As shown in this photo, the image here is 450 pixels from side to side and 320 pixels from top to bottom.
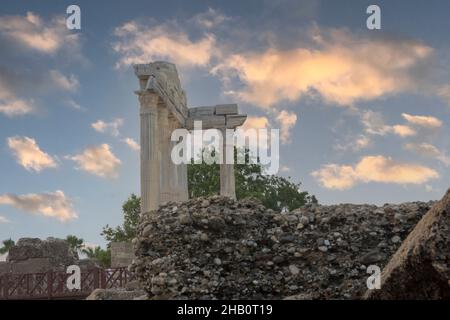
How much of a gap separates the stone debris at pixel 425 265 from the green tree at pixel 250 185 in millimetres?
42083

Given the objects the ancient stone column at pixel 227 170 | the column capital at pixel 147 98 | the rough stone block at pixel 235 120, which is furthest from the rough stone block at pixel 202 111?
the column capital at pixel 147 98

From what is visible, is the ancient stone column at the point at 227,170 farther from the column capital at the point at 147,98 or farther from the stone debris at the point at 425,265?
the stone debris at the point at 425,265

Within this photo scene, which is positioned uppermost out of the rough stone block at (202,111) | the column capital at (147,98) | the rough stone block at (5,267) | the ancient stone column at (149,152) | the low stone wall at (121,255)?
the rough stone block at (202,111)

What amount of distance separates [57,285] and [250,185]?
25.4 metres

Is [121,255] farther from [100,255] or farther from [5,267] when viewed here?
[100,255]

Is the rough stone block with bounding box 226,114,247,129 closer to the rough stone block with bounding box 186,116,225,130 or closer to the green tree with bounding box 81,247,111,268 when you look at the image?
the rough stone block with bounding box 186,116,225,130

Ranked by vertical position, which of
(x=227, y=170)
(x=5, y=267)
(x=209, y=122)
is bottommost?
(x=5, y=267)

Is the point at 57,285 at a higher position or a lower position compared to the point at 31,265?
lower

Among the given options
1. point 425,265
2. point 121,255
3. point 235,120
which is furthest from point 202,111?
point 425,265

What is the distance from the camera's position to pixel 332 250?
353 inches

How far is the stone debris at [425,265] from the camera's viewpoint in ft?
21.0

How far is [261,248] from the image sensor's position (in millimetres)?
9047

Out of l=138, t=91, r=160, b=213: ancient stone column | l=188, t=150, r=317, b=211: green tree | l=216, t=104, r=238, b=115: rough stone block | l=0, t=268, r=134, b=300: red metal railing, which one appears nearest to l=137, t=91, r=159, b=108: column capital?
l=138, t=91, r=160, b=213: ancient stone column
